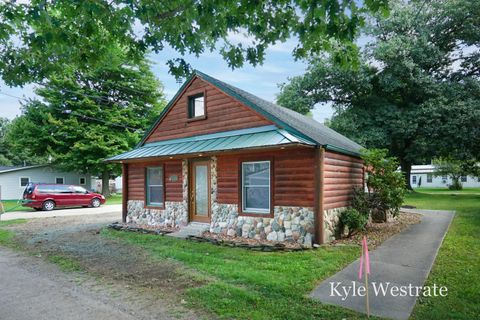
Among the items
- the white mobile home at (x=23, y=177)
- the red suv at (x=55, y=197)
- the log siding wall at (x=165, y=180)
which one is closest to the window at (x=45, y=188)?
the red suv at (x=55, y=197)

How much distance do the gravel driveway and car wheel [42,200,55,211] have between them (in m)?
11.7

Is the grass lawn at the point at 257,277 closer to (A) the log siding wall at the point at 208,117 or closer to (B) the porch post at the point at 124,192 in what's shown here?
(A) the log siding wall at the point at 208,117

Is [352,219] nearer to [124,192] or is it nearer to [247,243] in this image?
[247,243]

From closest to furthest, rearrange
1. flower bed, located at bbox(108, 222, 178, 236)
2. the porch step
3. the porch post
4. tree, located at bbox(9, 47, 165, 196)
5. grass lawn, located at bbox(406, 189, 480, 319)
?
grass lawn, located at bbox(406, 189, 480, 319), the porch step, flower bed, located at bbox(108, 222, 178, 236), the porch post, tree, located at bbox(9, 47, 165, 196)

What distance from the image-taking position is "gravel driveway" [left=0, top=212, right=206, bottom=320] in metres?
4.42

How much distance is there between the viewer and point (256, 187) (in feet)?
31.8

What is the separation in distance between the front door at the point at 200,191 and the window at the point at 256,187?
1.51 metres

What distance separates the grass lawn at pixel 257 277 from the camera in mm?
4398

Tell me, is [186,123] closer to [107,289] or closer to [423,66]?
[107,289]

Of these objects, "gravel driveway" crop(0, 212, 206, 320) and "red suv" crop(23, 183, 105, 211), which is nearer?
"gravel driveway" crop(0, 212, 206, 320)

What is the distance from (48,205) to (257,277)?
723 inches

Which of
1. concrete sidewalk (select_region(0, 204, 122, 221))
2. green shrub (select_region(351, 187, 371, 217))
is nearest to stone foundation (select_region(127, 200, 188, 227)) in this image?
concrete sidewalk (select_region(0, 204, 122, 221))

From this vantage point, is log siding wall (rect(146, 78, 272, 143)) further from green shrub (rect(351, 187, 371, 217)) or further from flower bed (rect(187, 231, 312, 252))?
green shrub (rect(351, 187, 371, 217))

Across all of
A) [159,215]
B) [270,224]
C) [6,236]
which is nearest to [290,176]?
[270,224]
